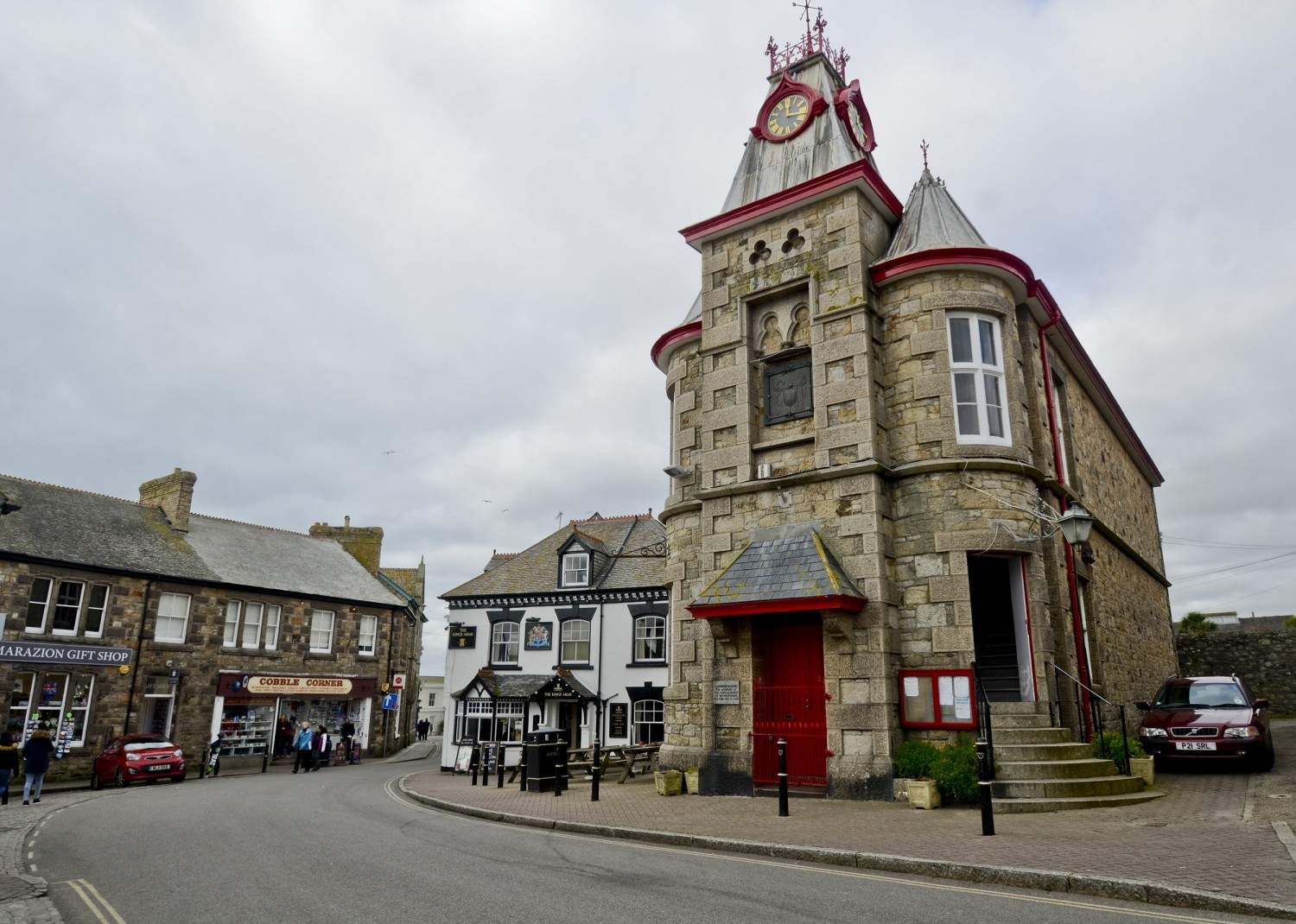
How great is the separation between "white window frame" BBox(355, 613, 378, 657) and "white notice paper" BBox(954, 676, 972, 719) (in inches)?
1040

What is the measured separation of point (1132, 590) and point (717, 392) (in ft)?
42.3

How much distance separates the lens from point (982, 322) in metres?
14.2

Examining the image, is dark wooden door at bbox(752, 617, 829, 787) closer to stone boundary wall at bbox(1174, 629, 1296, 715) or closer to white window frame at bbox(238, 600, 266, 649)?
stone boundary wall at bbox(1174, 629, 1296, 715)

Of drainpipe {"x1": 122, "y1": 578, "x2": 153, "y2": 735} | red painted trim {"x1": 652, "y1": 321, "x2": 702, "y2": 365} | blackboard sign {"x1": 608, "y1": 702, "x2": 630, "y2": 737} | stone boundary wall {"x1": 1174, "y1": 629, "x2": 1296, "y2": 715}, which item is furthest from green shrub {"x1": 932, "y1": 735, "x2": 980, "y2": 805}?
drainpipe {"x1": 122, "y1": 578, "x2": 153, "y2": 735}

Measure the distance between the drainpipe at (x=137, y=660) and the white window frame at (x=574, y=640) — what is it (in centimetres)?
1325

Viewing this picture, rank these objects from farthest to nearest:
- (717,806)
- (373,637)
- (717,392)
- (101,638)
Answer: (373,637) → (101,638) → (717,392) → (717,806)

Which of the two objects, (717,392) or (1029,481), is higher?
(717,392)

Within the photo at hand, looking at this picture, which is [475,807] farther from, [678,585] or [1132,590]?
[1132,590]

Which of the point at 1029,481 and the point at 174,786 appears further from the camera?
the point at 174,786

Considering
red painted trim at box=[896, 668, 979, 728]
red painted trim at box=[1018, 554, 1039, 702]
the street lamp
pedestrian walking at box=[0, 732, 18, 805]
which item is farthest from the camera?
pedestrian walking at box=[0, 732, 18, 805]

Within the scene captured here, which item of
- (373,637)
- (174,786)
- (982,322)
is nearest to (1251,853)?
(982,322)

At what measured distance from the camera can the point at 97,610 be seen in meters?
26.0

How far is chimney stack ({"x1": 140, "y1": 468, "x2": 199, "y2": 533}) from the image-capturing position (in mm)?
30781

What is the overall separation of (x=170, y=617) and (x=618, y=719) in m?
15.1
